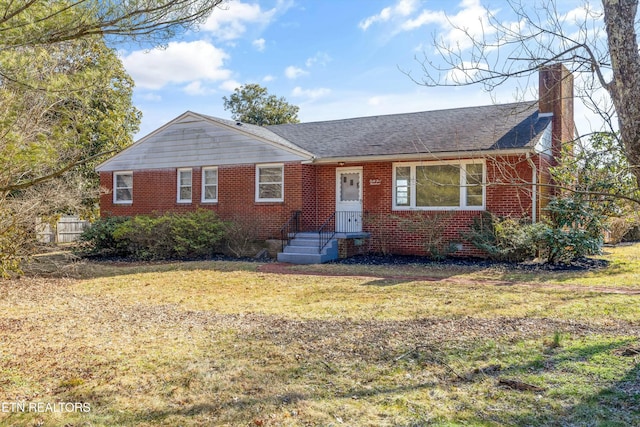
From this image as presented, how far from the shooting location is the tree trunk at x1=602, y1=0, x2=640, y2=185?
3689 mm

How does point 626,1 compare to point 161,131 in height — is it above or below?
below

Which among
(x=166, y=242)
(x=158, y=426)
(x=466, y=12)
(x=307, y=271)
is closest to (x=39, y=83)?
(x=158, y=426)

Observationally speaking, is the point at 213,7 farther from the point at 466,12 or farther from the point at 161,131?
the point at 161,131

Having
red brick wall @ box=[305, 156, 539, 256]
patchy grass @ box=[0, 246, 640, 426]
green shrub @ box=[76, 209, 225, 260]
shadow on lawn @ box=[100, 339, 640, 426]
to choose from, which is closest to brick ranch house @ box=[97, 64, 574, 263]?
→ red brick wall @ box=[305, 156, 539, 256]

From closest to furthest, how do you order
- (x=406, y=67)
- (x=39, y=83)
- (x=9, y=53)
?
(x=9, y=53)
(x=39, y=83)
(x=406, y=67)

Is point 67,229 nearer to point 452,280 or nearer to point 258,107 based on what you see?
point 452,280

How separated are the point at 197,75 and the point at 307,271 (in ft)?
25.7

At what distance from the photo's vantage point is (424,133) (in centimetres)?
1568

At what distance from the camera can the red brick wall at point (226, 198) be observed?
52.5 ft

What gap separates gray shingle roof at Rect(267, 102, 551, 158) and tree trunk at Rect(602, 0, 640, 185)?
8.53 m

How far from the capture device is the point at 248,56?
556 inches

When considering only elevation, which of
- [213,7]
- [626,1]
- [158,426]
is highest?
[213,7]

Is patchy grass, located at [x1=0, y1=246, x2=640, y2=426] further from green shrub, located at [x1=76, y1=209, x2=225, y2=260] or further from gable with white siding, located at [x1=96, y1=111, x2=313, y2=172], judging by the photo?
gable with white siding, located at [x1=96, y1=111, x2=313, y2=172]

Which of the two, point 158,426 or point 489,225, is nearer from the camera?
point 158,426
